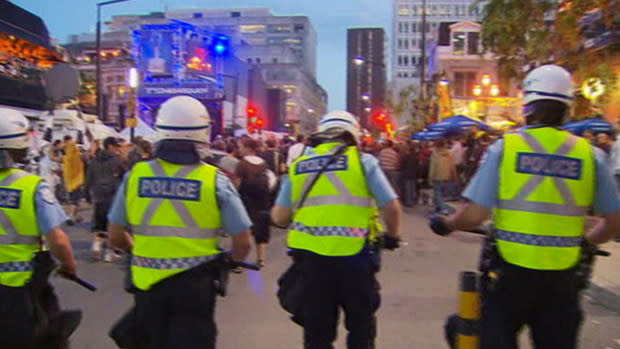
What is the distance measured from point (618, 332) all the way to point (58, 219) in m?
5.03

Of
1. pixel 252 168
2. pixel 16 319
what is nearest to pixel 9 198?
pixel 16 319

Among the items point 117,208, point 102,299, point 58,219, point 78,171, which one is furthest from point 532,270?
point 78,171

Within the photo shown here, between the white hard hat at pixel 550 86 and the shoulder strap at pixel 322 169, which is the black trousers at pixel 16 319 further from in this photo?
the white hard hat at pixel 550 86

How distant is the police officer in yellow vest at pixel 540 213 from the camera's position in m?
3.17

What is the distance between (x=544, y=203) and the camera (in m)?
3.20

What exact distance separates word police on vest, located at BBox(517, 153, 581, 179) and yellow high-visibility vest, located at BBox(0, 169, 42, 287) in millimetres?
2645

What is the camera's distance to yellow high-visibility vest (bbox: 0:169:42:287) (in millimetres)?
3426

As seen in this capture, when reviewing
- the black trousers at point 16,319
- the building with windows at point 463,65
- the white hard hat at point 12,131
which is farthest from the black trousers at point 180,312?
the building with windows at point 463,65

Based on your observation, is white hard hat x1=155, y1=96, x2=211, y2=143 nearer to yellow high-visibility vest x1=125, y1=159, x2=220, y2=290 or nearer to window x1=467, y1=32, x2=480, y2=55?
yellow high-visibility vest x1=125, y1=159, x2=220, y2=290

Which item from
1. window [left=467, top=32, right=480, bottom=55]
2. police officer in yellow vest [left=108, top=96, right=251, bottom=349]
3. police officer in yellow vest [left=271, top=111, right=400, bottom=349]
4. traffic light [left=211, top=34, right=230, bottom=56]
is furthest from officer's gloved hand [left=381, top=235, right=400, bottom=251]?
window [left=467, top=32, right=480, bottom=55]

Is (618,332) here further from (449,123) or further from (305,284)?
(449,123)

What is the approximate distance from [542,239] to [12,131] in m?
2.95

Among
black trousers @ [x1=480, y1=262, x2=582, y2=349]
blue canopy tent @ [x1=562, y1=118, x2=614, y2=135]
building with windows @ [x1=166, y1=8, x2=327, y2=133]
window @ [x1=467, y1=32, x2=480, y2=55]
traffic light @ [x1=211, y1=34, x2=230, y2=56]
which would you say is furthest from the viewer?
building with windows @ [x1=166, y1=8, x2=327, y2=133]

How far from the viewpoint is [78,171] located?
13172 millimetres
